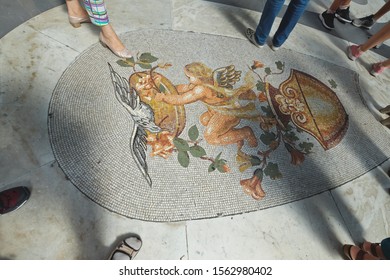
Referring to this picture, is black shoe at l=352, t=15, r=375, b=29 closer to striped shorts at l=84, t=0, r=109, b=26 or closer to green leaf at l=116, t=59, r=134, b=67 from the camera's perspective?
green leaf at l=116, t=59, r=134, b=67

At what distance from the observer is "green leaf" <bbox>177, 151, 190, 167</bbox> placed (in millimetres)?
1624

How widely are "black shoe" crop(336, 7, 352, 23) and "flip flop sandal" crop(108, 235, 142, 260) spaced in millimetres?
3103

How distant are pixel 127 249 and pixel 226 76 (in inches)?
57.1

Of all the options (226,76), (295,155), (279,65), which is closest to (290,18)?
(279,65)

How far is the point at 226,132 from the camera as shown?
5.88 ft

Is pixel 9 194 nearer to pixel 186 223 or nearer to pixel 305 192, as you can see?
pixel 186 223

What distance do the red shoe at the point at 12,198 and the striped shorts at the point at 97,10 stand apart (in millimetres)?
1154

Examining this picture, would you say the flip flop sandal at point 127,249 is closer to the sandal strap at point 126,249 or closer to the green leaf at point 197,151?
the sandal strap at point 126,249

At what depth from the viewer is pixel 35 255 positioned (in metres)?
1.26

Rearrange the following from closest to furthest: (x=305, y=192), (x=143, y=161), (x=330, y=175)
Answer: (x=143, y=161) < (x=305, y=192) < (x=330, y=175)

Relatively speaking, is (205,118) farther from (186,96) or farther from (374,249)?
(374,249)

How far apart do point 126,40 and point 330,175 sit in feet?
6.14

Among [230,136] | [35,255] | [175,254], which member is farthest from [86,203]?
[230,136]

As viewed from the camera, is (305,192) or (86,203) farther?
(305,192)
